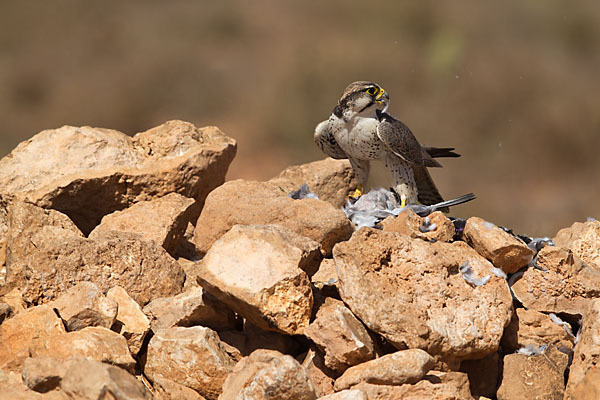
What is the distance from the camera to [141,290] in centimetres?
403

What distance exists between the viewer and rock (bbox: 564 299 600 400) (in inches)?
135

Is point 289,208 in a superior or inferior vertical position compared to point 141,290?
superior

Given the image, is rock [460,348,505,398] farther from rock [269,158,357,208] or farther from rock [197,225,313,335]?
rock [269,158,357,208]

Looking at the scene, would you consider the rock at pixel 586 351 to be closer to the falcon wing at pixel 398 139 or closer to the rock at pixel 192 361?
the rock at pixel 192 361

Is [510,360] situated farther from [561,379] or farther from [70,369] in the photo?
[70,369]

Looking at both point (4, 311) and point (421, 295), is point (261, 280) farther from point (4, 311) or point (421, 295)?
point (4, 311)

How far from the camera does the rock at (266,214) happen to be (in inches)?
164

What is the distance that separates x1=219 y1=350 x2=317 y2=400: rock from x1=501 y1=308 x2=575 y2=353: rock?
1.28 meters

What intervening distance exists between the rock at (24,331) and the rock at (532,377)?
6.94 ft

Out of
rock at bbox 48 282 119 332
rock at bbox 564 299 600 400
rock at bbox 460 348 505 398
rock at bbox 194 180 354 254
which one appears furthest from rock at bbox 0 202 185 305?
rock at bbox 564 299 600 400

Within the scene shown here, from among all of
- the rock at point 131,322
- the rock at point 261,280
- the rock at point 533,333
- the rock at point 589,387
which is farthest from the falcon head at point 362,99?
the rock at point 589,387

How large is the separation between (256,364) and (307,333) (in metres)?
0.35

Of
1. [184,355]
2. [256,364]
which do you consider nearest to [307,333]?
[256,364]

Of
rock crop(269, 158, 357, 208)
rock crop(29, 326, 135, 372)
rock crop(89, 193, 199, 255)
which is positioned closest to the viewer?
rock crop(29, 326, 135, 372)
